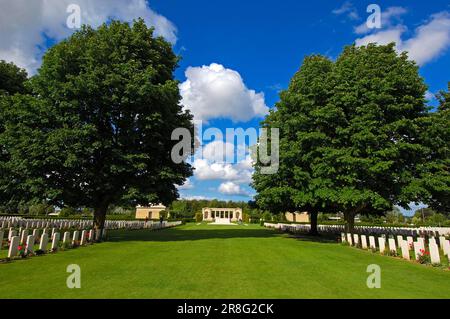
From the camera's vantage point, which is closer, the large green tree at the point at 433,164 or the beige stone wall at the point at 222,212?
the large green tree at the point at 433,164

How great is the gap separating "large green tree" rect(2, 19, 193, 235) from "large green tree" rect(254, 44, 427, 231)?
8.02 m

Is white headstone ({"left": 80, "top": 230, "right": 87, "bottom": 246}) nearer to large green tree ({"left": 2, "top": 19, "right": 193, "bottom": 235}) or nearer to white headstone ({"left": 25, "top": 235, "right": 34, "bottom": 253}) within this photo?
large green tree ({"left": 2, "top": 19, "right": 193, "bottom": 235})

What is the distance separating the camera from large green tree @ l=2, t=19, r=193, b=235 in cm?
1802

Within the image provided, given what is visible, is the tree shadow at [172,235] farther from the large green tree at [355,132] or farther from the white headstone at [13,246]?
the white headstone at [13,246]

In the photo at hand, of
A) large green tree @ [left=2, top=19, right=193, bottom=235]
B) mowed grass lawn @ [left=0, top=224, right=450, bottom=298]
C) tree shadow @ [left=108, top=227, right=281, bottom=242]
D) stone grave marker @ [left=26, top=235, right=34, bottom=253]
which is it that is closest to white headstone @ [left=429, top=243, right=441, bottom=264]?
mowed grass lawn @ [left=0, top=224, right=450, bottom=298]

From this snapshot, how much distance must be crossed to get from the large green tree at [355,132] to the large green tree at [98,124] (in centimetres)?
802

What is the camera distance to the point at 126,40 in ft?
66.5

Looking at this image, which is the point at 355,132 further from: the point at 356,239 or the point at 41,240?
the point at 41,240

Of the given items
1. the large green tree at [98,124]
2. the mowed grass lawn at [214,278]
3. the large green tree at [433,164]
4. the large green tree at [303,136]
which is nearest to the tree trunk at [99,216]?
the large green tree at [98,124]

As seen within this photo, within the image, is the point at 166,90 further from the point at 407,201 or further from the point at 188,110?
the point at 407,201

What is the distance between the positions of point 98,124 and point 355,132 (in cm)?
1557

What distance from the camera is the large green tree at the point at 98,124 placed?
1802cm

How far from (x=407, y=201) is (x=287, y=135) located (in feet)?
27.9

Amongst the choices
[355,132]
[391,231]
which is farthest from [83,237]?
[391,231]
